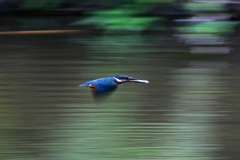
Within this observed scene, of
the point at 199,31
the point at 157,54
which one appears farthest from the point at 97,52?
the point at 199,31

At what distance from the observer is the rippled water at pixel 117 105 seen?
7.06ft

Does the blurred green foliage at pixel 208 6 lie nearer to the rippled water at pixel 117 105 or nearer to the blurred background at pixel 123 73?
the blurred background at pixel 123 73

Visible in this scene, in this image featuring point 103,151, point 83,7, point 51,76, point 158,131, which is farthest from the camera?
point 83,7

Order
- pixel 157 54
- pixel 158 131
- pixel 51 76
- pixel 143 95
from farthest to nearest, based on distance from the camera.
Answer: pixel 157 54 < pixel 51 76 < pixel 143 95 < pixel 158 131

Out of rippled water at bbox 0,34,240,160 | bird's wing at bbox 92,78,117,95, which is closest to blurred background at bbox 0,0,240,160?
rippled water at bbox 0,34,240,160

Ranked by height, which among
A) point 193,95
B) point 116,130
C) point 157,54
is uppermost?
point 157,54

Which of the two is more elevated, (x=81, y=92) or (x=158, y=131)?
(x=81, y=92)

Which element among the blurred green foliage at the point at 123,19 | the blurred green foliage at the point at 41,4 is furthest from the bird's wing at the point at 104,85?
the blurred green foliage at the point at 41,4

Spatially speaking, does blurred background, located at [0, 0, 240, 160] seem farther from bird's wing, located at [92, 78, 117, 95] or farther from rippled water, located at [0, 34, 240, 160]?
bird's wing, located at [92, 78, 117, 95]

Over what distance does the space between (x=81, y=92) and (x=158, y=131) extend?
584mm

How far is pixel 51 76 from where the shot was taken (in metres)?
3.05

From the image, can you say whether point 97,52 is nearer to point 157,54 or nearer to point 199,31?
point 157,54

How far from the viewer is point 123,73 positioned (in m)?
3.08

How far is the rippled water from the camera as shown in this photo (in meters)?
2.15
